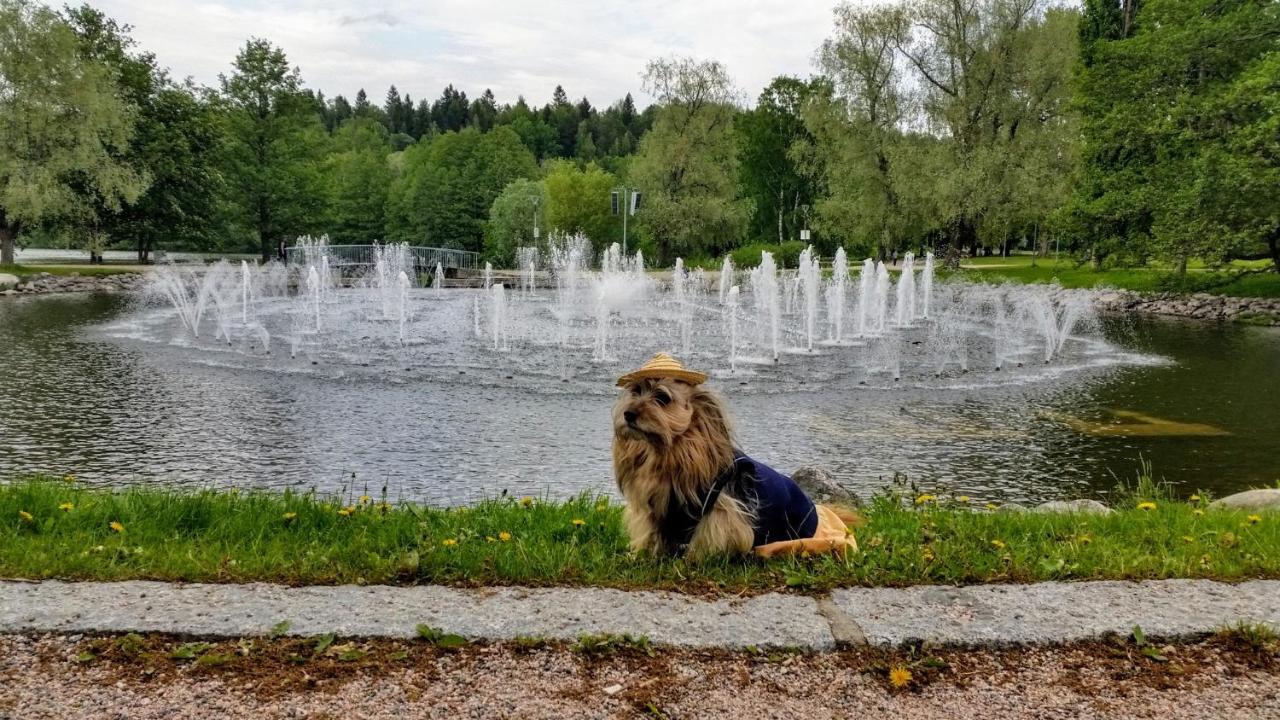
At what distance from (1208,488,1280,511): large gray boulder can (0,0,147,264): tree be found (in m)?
45.4

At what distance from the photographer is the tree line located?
33.4m

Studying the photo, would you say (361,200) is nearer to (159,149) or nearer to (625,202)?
(159,149)

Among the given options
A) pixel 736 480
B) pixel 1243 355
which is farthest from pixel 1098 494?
pixel 1243 355

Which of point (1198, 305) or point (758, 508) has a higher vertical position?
point (1198, 305)

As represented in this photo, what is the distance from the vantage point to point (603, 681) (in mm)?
3133

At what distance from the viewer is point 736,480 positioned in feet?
13.9

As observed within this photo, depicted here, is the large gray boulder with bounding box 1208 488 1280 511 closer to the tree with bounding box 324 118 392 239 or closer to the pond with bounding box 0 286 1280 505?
the pond with bounding box 0 286 1280 505

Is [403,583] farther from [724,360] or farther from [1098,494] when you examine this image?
[724,360]

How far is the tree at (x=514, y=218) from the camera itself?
64.4 metres

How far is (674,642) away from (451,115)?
183 metres

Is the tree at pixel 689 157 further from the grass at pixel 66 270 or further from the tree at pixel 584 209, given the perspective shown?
the grass at pixel 66 270

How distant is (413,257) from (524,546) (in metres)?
60.9

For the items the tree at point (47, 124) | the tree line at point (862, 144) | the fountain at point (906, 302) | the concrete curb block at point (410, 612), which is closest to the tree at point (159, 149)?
the tree line at point (862, 144)

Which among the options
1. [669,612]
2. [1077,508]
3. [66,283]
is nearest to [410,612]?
[669,612]
